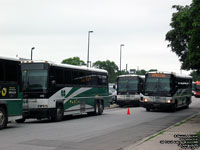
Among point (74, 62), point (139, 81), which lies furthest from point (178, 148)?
point (74, 62)

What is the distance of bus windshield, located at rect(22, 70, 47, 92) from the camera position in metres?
21.4

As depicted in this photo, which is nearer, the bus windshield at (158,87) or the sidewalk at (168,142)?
the sidewalk at (168,142)

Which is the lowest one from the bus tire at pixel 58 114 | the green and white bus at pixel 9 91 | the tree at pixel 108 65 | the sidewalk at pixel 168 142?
the sidewalk at pixel 168 142

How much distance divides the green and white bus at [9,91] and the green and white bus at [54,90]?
A: 2285 millimetres

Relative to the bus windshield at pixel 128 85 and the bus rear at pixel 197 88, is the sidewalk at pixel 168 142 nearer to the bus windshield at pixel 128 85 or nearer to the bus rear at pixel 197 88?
the bus windshield at pixel 128 85

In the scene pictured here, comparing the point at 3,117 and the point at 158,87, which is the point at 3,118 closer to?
the point at 3,117

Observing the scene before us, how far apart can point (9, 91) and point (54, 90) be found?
14.4 feet

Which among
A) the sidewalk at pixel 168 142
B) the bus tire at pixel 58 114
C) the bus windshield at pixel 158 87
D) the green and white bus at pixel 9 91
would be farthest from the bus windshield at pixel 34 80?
the bus windshield at pixel 158 87

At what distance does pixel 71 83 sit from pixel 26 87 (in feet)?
11.9

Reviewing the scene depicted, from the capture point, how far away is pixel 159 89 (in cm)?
3291

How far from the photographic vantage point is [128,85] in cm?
4206

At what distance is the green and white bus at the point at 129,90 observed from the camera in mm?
41625

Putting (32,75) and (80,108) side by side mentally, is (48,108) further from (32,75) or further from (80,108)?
(80,108)

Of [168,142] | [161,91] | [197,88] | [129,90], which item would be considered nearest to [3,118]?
[168,142]
